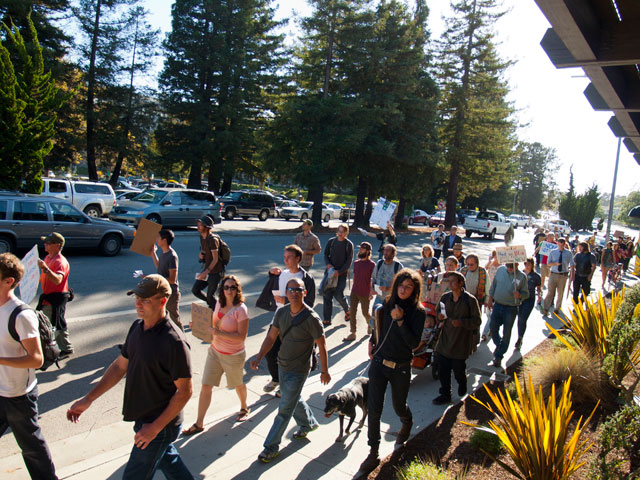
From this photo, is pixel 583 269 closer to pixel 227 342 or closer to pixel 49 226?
pixel 227 342

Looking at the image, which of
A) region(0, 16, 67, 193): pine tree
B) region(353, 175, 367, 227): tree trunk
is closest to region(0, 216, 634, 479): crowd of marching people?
region(0, 16, 67, 193): pine tree

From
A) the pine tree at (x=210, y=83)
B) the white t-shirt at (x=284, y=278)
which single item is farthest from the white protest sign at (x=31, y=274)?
the pine tree at (x=210, y=83)

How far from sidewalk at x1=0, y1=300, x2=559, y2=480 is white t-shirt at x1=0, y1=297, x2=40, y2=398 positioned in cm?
96

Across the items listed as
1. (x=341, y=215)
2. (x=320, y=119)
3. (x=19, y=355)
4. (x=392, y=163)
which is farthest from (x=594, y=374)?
(x=341, y=215)

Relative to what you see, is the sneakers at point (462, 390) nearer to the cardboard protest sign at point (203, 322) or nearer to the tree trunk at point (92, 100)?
the cardboard protest sign at point (203, 322)

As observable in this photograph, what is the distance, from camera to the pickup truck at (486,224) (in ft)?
123

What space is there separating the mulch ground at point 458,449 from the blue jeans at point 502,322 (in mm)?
1614

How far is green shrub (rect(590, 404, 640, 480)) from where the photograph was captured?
3.31 m

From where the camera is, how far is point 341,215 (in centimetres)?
4091

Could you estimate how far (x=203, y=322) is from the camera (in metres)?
4.95

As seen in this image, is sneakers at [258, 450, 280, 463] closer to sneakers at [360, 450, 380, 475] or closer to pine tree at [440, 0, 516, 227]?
sneakers at [360, 450, 380, 475]

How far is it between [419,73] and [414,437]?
3350 cm

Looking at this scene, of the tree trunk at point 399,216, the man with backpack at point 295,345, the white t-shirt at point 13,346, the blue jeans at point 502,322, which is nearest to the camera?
the white t-shirt at point 13,346

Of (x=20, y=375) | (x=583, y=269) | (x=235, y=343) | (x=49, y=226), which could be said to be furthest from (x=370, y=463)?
(x=49, y=226)
